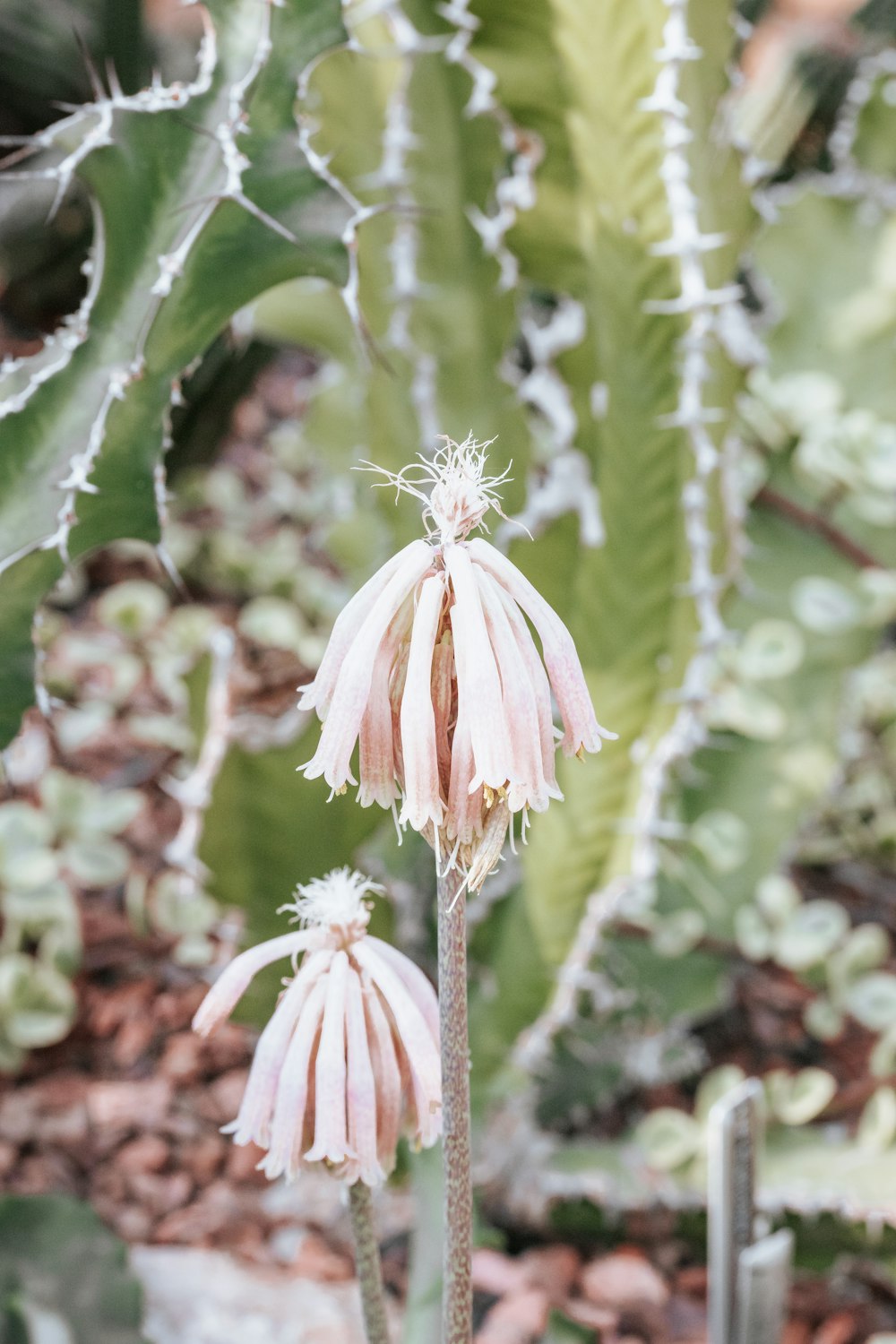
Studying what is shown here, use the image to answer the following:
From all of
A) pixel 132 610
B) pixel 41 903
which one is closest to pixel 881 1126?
pixel 41 903

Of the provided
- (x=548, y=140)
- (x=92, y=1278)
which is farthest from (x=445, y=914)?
(x=548, y=140)

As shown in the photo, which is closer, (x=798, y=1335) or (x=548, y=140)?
(x=548, y=140)

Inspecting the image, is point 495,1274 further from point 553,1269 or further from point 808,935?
point 808,935

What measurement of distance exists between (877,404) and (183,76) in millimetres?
1015

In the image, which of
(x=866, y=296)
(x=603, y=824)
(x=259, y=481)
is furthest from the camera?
(x=259, y=481)

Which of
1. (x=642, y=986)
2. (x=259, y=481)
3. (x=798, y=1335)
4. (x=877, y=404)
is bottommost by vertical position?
(x=798, y=1335)

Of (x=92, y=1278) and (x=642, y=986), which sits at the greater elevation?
(x=642, y=986)

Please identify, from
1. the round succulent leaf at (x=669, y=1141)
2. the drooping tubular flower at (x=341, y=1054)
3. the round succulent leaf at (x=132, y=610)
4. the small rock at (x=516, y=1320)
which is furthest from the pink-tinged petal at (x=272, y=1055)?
the round succulent leaf at (x=132, y=610)

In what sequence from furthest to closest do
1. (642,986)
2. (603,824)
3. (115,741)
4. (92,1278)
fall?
(115,741) → (642,986) → (603,824) → (92,1278)

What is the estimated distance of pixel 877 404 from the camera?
120 cm

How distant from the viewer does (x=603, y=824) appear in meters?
0.85

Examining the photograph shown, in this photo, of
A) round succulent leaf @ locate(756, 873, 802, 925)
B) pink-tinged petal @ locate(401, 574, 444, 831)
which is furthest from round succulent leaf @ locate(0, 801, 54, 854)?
pink-tinged petal @ locate(401, 574, 444, 831)

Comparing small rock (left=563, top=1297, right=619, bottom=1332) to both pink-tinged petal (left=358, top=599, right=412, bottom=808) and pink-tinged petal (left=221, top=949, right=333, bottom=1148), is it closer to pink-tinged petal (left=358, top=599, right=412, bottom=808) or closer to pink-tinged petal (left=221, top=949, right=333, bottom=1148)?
pink-tinged petal (left=221, top=949, right=333, bottom=1148)

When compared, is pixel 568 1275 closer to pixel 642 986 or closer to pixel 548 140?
pixel 642 986
